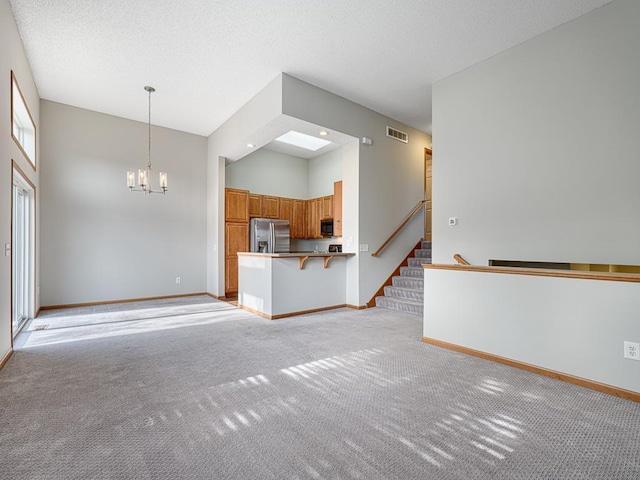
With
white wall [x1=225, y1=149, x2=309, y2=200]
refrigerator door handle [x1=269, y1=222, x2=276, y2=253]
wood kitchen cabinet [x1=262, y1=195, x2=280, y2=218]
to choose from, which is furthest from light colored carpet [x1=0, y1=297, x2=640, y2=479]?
white wall [x1=225, y1=149, x2=309, y2=200]

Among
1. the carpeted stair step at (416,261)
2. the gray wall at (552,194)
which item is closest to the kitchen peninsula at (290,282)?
the carpeted stair step at (416,261)

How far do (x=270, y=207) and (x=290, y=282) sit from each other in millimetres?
3354

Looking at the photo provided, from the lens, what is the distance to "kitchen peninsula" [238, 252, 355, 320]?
485 cm

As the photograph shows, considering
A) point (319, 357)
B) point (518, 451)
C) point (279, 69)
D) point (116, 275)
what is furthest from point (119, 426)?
point (116, 275)

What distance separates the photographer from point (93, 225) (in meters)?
5.77

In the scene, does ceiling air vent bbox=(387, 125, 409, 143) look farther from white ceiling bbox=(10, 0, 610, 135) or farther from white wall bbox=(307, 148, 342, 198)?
white wall bbox=(307, 148, 342, 198)

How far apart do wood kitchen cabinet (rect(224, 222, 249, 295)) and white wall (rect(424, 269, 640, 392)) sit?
15.2ft

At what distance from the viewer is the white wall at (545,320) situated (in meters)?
2.41

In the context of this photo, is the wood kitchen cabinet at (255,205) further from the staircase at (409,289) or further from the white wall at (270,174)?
the staircase at (409,289)

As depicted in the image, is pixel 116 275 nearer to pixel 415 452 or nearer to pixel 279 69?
pixel 279 69

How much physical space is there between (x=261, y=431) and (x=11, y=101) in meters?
4.23

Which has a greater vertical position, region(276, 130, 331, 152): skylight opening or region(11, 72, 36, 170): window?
region(276, 130, 331, 152): skylight opening

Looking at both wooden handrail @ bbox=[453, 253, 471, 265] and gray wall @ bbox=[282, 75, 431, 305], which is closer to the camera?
wooden handrail @ bbox=[453, 253, 471, 265]

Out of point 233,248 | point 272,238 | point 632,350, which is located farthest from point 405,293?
point 233,248
